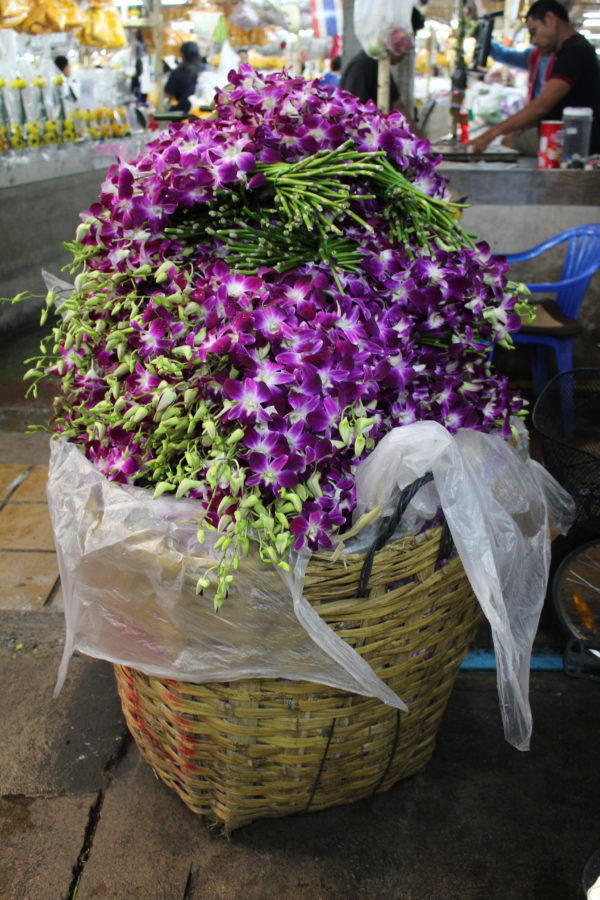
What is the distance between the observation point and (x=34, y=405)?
13.4 feet

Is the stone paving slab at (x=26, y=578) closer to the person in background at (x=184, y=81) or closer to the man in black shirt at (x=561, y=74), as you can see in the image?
the man in black shirt at (x=561, y=74)

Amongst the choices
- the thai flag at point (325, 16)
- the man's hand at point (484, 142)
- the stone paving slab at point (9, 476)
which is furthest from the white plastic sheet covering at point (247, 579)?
the thai flag at point (325, 16)

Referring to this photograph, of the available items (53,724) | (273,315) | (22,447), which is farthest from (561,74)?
(53,724)

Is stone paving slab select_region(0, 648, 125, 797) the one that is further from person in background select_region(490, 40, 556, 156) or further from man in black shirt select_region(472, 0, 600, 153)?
person in background select_region(490, 40, 556, 156)

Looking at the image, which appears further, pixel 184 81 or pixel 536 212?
pixel 184 81

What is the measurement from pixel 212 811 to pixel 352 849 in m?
0.33

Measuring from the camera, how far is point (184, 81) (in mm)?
10625

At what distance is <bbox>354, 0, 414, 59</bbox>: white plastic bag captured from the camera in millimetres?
4117

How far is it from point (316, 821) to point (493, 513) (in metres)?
0.84

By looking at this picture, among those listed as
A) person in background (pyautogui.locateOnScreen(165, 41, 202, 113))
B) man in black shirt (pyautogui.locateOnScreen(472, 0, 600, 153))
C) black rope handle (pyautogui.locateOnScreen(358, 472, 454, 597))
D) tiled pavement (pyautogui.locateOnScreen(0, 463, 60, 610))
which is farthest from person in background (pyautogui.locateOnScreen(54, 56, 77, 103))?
black rope handle (pyautogui.locateOnScreen(358, 472, 454, 597))

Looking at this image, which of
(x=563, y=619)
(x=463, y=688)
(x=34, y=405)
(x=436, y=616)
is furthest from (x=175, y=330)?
(x=34, y=405)

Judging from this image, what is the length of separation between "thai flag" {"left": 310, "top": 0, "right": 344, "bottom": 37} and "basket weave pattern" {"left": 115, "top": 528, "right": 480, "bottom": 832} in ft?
32.2

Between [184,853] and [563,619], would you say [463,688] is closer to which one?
[563,619]

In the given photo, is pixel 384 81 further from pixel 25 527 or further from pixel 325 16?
pixel 325 16
